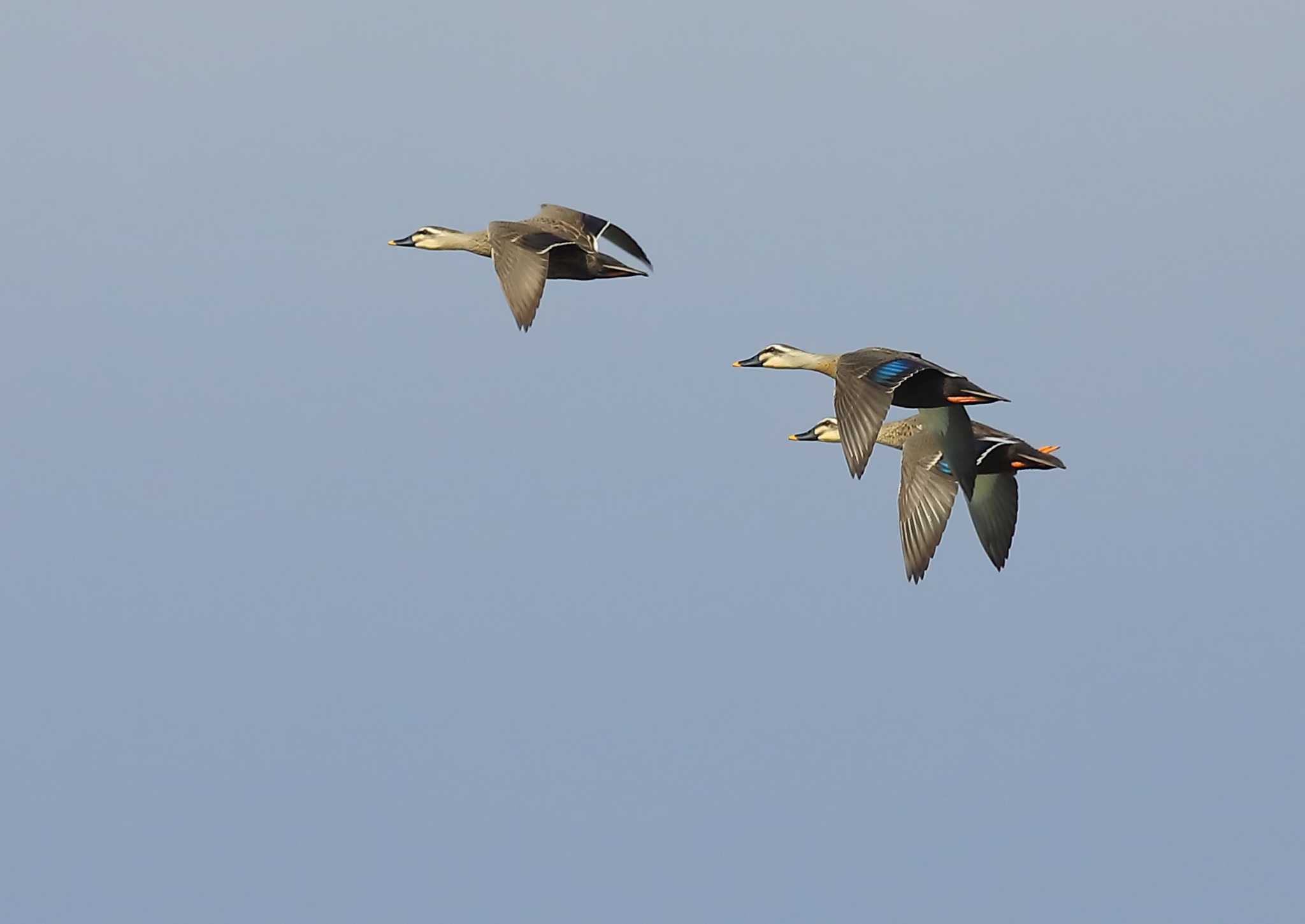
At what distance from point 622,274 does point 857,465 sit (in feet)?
28.7

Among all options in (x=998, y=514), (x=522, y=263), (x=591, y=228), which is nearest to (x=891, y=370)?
(x=998, y=514)

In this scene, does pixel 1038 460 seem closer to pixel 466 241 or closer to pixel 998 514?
pixel 998 514

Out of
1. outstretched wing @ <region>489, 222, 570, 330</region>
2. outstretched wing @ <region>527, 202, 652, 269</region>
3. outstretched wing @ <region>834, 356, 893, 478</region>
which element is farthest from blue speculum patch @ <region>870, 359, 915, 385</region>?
outstretched wing @ <region>527, 202, 652, 269</region>

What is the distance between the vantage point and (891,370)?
3378 cm

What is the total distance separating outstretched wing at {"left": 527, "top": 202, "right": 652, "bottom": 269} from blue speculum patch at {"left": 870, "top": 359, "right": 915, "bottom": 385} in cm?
773

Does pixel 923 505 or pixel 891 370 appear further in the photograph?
pixel 923 505

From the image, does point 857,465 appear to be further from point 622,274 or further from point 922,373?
point 622,274

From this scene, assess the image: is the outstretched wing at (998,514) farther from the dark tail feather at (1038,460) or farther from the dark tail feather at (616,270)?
the dark tail feather at (616,270)

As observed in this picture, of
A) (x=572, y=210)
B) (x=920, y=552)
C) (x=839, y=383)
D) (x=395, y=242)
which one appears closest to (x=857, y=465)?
(x=839, y=383)

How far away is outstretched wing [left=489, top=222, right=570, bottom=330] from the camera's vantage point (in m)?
35.4

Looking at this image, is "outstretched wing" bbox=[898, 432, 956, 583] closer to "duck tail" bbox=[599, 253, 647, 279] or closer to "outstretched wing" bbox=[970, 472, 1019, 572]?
"outstretched wing" bbox=[970, 472, 1019, 572]

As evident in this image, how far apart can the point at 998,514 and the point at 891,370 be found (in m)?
4.99

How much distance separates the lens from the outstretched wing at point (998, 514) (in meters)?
37.4

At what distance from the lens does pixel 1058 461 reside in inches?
1443
